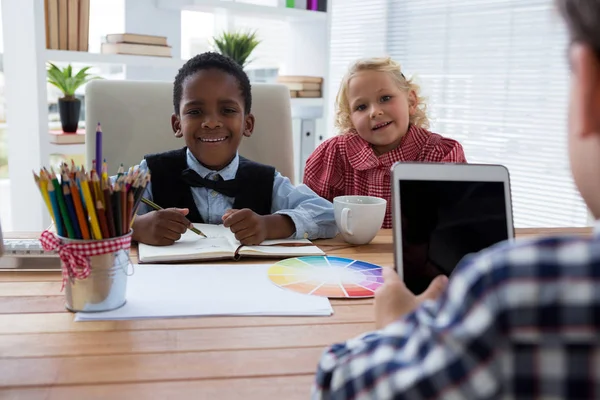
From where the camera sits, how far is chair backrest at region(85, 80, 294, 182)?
5.12 feet

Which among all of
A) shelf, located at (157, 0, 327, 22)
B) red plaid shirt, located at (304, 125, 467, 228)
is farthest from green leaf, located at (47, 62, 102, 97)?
red plaid shirt, located at (304, 125, 467, 228)

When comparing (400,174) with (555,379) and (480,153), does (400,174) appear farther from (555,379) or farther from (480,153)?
(480,153)

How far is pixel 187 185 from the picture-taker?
4.52 ft

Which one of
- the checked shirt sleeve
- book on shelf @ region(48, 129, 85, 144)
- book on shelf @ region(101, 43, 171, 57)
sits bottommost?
the checked shirt sleeve

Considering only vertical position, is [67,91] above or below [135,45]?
below

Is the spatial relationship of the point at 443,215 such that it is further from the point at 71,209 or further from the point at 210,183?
the point at 210,183

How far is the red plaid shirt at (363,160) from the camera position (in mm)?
1743

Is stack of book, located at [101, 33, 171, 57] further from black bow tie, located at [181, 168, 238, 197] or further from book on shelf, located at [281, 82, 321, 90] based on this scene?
black bow tie, located at [181, 168, 238, 197]

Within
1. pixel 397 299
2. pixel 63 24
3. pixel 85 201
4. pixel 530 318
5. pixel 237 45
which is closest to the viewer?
pixel 530 318

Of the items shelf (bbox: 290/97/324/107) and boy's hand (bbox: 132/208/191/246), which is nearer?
boy's hand (bbox: 132/208/191/246)

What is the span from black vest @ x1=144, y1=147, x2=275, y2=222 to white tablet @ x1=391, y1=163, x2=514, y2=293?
67cm

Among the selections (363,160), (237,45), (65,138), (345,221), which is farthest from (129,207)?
(237,45)

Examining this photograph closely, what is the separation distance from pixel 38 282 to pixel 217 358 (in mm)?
395

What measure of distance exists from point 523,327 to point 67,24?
2.44m
